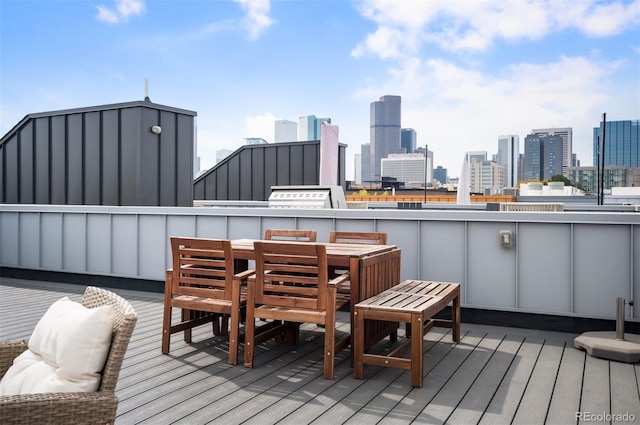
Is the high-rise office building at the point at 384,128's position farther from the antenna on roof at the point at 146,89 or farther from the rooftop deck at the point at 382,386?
the rooftop deck at the point at 382,386

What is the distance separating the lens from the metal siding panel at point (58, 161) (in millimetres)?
9992

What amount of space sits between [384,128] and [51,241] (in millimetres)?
164998

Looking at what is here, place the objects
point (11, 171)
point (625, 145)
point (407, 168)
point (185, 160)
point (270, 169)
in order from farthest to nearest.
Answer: point (407, 168), point (625, 145), point (270, 169), point (11, 171), point (185, 160)

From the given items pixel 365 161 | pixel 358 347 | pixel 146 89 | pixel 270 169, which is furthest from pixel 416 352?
pixel 365 161

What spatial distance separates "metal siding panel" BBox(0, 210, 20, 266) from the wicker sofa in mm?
7818

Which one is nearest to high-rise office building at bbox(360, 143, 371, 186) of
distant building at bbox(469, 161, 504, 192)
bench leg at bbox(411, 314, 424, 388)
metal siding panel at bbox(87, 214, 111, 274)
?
distant building at bbox(469, 161, 504, 192)

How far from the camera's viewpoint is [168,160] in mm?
9656

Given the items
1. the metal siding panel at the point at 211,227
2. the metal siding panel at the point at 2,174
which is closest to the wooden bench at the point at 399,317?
the metal siding panel at the point at 211,227

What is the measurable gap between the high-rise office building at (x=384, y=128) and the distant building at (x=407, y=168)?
24895mm

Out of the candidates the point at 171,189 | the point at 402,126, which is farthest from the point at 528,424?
the point at 402,126

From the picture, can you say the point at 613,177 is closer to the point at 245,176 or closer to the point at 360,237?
the point at 245,176

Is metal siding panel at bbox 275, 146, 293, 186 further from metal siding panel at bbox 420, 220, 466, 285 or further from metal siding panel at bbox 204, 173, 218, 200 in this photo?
metal siding panel at bbox 420, 220, 466, 285

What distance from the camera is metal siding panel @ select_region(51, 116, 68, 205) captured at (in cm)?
999

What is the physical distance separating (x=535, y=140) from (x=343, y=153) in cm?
12937
